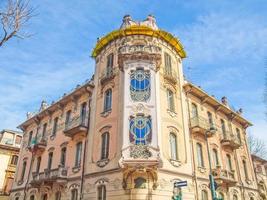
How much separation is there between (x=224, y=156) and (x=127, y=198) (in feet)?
40.6

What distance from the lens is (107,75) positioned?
21.6 metres

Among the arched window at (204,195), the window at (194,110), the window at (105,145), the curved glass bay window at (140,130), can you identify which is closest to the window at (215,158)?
the arched window at (204,195)

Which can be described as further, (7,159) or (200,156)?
(7,159)

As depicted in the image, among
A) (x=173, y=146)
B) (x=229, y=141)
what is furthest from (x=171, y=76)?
(x=229, y=141)

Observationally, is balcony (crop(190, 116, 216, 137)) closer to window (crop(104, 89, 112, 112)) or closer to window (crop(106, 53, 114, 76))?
Answer: window (crop(104, 89, 112, 112))

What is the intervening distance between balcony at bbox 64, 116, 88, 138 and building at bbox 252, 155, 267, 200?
21.4 meters

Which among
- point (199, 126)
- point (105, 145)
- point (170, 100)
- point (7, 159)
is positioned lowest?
point (105, 145)

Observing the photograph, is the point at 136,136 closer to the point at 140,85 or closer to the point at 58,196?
the point at 140,85

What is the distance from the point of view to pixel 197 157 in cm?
2073

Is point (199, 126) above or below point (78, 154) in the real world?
above

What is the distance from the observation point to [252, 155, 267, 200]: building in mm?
30567

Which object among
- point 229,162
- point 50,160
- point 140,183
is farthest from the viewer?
point 229,162

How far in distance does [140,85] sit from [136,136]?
13.3 ft

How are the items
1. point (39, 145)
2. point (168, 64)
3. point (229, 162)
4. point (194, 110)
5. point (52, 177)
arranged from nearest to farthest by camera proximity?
point (52, 177) < point (168, 64) < point (194, 110) < point (229, 162) < point (39, 145)
